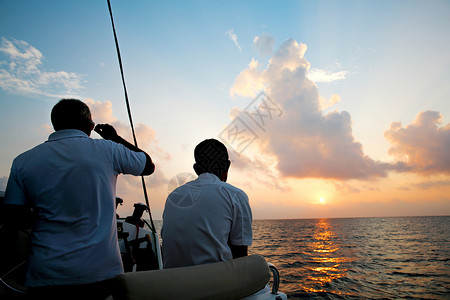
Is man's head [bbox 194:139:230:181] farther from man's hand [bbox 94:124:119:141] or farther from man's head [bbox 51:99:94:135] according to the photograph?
man's head [bbox 51:99:94:135]

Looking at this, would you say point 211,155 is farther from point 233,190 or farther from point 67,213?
point 67,213

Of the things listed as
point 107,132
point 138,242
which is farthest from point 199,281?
point 138,242

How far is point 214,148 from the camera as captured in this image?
2.30 metres

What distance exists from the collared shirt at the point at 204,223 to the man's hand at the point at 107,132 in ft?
2.11

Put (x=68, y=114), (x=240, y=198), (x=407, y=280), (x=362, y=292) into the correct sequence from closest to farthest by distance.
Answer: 1. (x=68, y=114)
2. (x=240, y=198)
3. (x=362, y=292)
4. (x=407, y=280)

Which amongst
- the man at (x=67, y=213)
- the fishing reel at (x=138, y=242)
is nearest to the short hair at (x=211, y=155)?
the man at (x=67, y=213)

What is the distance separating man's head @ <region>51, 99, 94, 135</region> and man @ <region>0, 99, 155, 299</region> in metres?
0.12

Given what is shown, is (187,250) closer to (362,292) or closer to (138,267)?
(138,267)

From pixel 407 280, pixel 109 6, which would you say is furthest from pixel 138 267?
pixel 407 280

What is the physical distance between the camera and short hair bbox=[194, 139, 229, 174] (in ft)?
7.33

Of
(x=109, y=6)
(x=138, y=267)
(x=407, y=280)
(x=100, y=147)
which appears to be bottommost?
(x=407, y=280)

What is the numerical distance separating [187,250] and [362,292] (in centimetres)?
1067

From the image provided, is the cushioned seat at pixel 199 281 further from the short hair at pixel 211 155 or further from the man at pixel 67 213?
the short hair at pixel 211 155

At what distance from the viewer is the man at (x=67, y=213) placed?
52.4 inches
